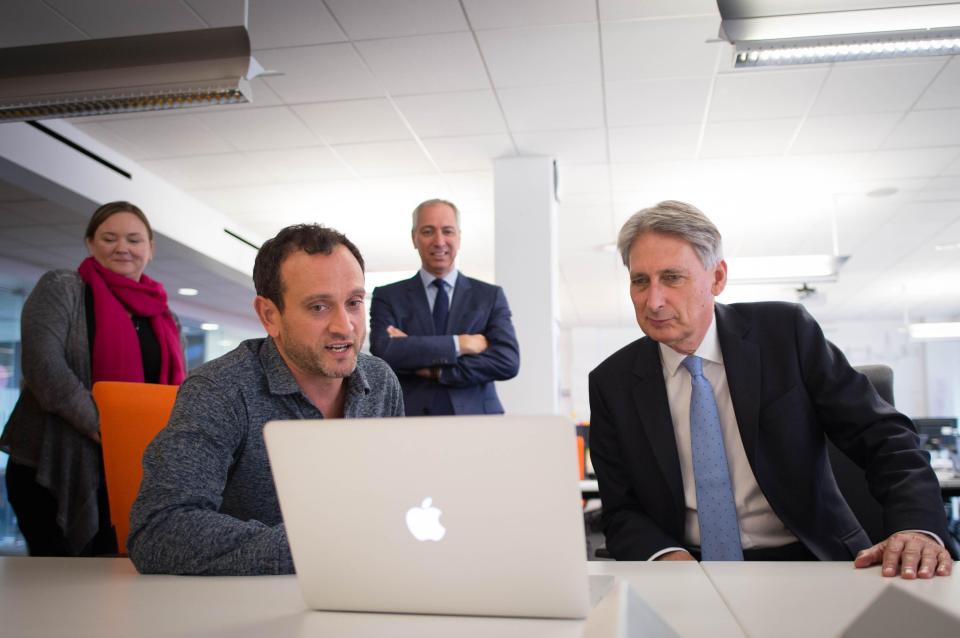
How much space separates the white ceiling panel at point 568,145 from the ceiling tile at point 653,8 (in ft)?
4.59

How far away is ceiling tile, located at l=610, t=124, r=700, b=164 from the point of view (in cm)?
498

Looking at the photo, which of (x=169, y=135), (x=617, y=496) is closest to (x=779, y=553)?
(x=617, y=496)

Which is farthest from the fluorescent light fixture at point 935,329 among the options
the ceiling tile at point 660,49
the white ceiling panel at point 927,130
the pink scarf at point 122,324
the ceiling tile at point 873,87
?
the pink scarf at point 122,324

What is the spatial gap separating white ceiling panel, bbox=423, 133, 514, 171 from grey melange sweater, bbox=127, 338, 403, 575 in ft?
12.2

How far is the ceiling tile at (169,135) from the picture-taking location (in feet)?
15.8

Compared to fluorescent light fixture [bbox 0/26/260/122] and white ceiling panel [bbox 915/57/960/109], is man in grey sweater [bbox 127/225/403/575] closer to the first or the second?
fluorescent light fixture [bbox 0/26/260/122]

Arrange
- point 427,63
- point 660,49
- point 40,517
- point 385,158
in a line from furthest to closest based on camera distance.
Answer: point 385,158, point 427,63, point 660,49, point 40,517

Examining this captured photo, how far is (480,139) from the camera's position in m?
5.14

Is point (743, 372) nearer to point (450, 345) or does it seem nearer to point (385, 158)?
point (450, 345)

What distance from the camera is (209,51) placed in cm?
290

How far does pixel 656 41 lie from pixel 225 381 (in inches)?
125

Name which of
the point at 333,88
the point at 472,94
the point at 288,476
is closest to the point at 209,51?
the point at 333,88

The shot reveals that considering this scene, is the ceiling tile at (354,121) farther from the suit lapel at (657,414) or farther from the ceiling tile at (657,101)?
the suit lapel at (657,414)

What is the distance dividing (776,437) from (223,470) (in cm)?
114
